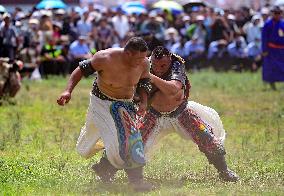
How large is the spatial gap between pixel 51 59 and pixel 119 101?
14.0 metres

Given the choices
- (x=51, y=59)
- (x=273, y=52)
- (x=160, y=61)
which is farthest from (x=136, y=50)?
(x=51, y=59)

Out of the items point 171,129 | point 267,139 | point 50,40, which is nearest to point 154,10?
point 50,40

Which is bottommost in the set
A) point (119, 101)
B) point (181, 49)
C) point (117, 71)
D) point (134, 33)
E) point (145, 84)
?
point (181, 49)

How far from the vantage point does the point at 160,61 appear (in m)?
8.50

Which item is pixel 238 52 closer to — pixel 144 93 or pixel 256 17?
pixel 256 17

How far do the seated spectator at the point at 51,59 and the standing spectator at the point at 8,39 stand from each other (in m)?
3.28

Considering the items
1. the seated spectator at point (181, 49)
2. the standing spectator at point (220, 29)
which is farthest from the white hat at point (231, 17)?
the seated spectator at point (181, 49)

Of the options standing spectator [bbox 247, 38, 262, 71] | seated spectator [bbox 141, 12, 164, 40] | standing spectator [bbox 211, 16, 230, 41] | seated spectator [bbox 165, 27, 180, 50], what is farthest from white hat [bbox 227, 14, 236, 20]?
seated spectator [bbox 141, 12, 164, 40]

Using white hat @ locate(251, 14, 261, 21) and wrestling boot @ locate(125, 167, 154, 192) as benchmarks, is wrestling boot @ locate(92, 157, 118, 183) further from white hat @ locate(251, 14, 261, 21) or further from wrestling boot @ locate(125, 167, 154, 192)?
white hat @ locate(251, 14, 261, 21)

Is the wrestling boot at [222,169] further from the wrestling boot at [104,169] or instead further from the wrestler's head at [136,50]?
the wrestler's head at [136,50]

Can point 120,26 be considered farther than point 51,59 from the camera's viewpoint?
Yes

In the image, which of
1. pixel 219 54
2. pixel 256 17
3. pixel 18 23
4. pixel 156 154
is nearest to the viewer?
pixel 156 154

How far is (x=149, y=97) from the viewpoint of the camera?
859cm

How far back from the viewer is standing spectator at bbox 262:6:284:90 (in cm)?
1780
